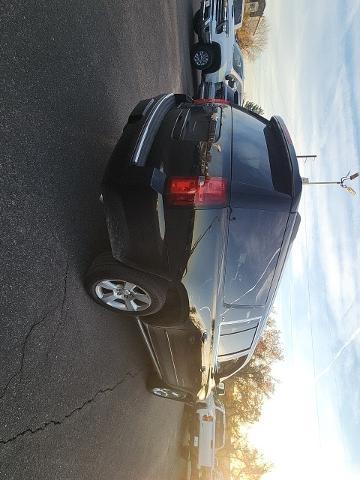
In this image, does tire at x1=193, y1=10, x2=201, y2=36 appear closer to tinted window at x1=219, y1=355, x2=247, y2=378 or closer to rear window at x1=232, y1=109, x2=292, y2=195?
rear window at x1=232, y1=109, x2=292, y2=195

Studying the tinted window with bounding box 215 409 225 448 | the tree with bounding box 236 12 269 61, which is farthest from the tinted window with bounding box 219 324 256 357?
the tree with bounding box 236 12 269 61

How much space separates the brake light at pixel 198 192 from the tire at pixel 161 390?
3592 millimetres

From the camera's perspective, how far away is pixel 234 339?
190 inches

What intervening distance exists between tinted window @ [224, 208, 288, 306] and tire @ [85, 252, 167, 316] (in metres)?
0.69

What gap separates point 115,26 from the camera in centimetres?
521

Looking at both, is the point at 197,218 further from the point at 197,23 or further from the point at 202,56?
the point at 197,23

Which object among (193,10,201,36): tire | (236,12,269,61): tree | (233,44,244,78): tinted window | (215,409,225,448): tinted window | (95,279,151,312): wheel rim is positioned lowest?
(215,409,225,448): tinted window

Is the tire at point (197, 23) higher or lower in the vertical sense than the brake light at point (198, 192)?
higher

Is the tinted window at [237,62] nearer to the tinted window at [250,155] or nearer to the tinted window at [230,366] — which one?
the tinted window at [250,155]

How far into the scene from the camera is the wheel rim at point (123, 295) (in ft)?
13.1

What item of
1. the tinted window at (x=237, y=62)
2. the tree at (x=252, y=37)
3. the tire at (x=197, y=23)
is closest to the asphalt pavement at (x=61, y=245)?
the tinted window at (x=237, y=62)

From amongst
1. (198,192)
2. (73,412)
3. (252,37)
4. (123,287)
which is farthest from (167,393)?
(252,37)

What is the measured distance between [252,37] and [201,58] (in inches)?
556

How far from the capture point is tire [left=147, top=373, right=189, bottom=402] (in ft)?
19.8
